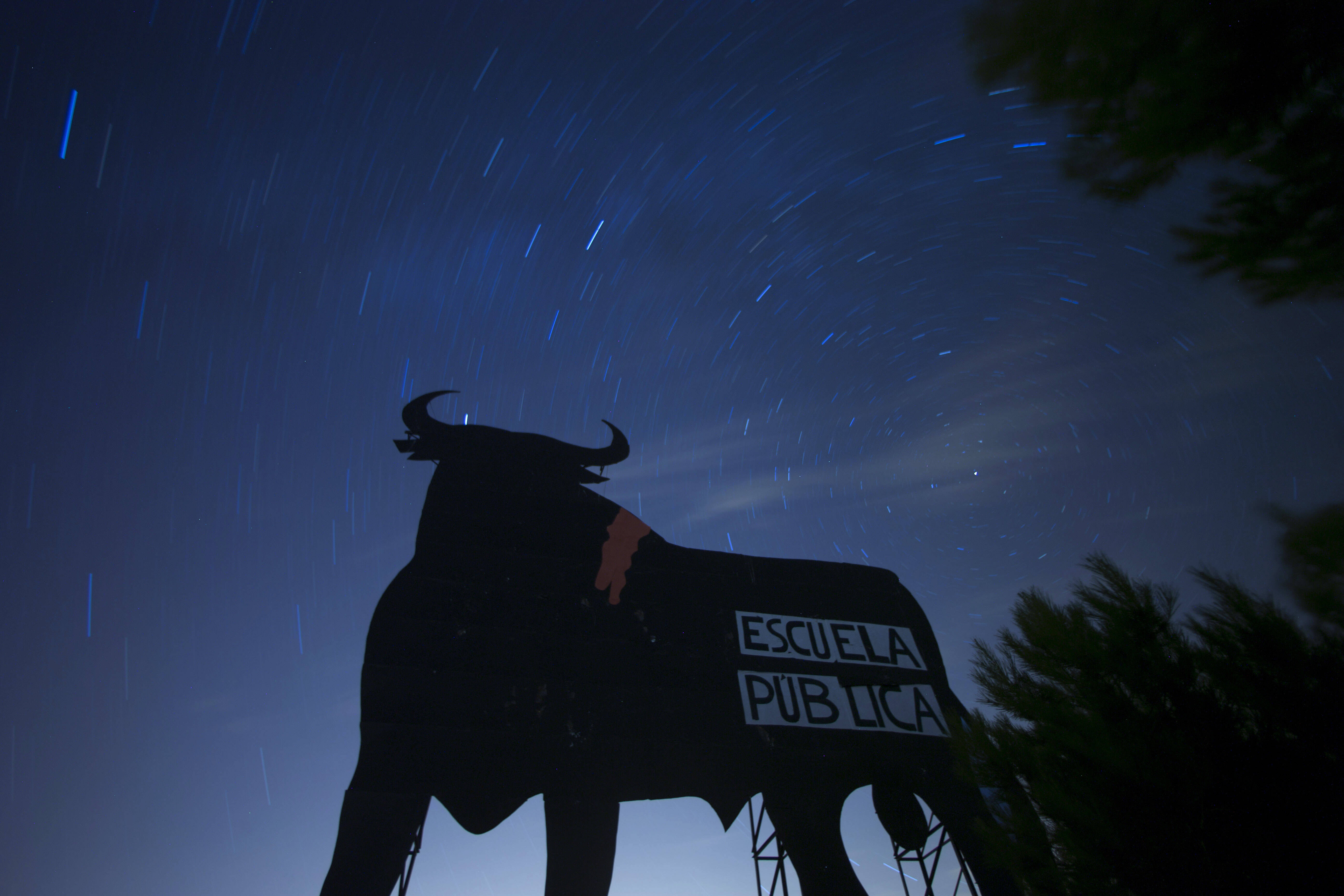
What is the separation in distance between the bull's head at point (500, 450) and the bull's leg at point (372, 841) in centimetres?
300

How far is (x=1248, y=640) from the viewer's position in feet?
5.98

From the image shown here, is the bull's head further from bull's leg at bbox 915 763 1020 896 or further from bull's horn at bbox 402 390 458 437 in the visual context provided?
bull's leg at bbox 915 763 1020 896

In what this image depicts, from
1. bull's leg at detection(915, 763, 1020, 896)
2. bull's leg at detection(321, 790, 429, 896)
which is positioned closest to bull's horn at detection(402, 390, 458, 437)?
bull's leg at detection(321, 790, 429, 896)

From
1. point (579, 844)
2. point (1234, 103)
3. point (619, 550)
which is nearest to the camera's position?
point (1234, 103)

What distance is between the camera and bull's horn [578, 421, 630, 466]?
7.04m

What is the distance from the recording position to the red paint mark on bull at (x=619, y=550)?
6.34 m

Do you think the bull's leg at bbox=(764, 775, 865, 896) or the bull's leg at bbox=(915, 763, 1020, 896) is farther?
the bull's leg at bbox=(915, 763, 1020, 896)

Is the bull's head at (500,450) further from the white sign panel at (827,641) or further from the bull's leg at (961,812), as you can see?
the bull's leg at (961,812)

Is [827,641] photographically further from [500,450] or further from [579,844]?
[500,450]

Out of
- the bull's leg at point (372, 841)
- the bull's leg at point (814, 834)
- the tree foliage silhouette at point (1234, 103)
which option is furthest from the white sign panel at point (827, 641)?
the tree foliage silhouette at point (1234, 103)

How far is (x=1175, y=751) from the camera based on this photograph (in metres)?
1.81

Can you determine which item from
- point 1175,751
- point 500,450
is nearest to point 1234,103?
point 1175,751

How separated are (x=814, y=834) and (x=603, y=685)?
2.24m

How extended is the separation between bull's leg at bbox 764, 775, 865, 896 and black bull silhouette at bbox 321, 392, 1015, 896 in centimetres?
2
